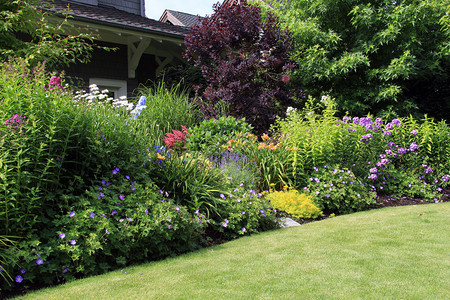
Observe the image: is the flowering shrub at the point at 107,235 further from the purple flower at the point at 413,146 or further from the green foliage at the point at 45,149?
the purple flower at the point at 413,146

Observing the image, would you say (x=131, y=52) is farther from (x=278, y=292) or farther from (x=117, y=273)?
(x=278, y=292)

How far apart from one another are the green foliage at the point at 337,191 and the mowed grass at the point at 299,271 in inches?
46.3

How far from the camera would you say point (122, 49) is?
8773 mm

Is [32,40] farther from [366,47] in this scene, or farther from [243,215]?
[366,47]

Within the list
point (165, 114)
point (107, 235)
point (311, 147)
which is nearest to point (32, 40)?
point (165, 114)

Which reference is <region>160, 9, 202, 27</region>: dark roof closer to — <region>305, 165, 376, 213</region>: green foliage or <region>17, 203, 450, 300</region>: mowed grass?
<region>305, 165, 376, 213</region>: green foliage

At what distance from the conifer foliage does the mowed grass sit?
3.86 metres

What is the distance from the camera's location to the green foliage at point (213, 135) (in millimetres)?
5641

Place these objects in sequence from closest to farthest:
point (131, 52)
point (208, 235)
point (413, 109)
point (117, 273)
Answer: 1. point (117, 273)
2. point (208, 235)
3. point (131, 52)
4. point (413, 109)

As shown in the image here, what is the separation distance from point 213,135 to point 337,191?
88.2 inches

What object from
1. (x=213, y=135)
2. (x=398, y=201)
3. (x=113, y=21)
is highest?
(x=113, y=21)

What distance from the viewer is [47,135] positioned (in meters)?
2.75

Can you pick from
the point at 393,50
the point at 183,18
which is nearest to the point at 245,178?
the point at 393,50

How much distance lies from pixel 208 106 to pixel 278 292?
5.30 meters
